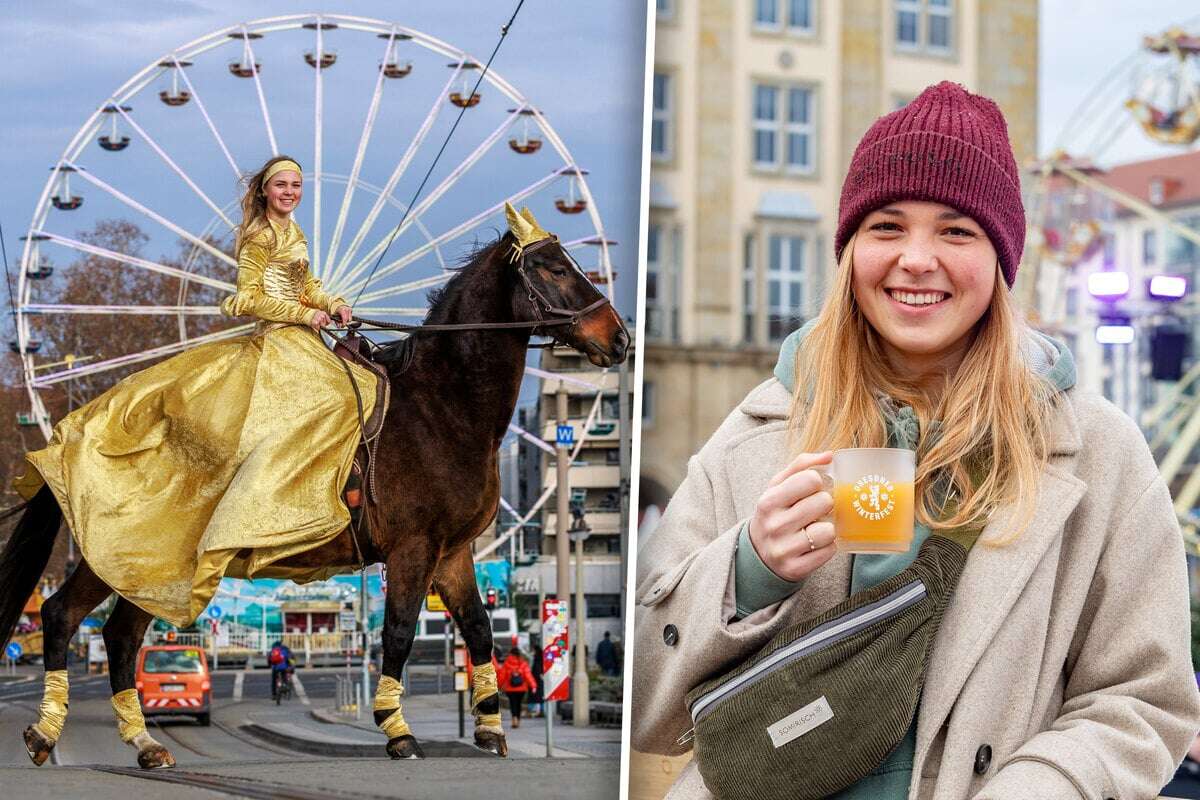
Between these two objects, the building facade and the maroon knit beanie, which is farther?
the building facade

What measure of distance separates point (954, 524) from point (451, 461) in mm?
2282

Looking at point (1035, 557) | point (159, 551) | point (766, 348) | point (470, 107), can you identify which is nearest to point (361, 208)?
point (470, 107)

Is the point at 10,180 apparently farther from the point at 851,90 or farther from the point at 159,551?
the point at 851,90

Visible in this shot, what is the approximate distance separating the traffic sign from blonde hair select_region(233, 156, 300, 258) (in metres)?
1.16

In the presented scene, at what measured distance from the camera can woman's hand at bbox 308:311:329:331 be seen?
376cm

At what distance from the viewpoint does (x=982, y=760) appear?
1.69 meters

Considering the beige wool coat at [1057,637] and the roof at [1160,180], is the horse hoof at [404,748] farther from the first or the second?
the roof at [1160,180]

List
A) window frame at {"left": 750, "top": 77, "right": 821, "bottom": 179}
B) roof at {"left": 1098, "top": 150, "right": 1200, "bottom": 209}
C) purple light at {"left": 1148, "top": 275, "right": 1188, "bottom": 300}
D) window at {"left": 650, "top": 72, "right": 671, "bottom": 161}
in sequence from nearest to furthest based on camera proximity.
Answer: window at {"left": 650, "top": 72, "right": 671, "bottom": 161}
purple light at {"left": 1148, "top": 275, "right": 1188, "bottom": 300}
window frame at {"left": 750, "top": 77, "right": 821, "bottom": 179}
roof at {"left": 1098, "top": 150, "right": 1200, "bottom": 209}

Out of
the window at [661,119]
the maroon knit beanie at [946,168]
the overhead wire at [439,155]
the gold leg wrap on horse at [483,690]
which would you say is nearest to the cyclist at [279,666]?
the gold leg wrap on horse at [483,690]

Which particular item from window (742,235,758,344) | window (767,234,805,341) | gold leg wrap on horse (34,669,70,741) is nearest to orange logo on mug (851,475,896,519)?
gold leg wrap on horse (34,669,70,741)

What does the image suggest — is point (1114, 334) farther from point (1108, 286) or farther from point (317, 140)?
point (317, 140)

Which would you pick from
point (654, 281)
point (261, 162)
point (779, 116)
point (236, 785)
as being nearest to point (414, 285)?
point (261, 162)

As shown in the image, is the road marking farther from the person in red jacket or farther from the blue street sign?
the blue street sign

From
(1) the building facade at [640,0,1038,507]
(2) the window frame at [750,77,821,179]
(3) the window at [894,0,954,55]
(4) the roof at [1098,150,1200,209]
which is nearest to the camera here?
(1) the building facade at [640,0,1038,507]
